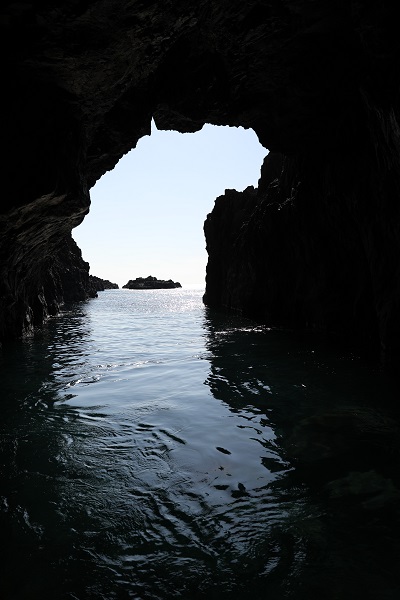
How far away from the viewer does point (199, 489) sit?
5574 mm

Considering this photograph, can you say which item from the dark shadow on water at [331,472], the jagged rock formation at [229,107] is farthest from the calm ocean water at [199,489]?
the jagged rock formation at [229,107]

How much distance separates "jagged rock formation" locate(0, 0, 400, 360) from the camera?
1050 centimetres

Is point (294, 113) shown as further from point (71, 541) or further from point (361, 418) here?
point (71, 541)

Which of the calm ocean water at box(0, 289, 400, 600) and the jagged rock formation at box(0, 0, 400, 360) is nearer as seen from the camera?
the calm ocean water at box(0, 289, 400, 600)

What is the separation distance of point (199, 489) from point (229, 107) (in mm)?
16793

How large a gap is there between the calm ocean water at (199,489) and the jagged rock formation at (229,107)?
6596 millimetres

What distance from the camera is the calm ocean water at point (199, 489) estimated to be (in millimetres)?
3838

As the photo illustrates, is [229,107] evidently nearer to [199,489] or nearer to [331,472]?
[331,472]

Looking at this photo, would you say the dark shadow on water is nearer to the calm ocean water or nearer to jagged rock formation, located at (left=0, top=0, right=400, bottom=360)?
the calm ocean water

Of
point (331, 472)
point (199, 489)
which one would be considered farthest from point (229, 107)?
point (199, 489)

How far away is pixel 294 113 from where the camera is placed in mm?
18406

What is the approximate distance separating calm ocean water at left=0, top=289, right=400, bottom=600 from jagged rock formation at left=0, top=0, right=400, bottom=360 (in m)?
6.60

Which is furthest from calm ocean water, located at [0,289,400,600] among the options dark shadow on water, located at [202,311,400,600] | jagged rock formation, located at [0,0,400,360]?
jagged rock formation, located at [0,0,400,360]

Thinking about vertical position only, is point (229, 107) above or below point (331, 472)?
above
